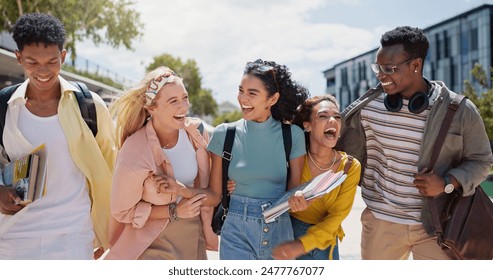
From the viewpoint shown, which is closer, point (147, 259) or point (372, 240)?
point (147, 259)

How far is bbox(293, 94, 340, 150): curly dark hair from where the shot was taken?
3.21 m

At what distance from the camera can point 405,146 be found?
3.48 meters

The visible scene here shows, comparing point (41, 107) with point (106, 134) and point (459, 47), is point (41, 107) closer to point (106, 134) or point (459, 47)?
point (106, 134)

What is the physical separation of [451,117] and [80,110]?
7.14 ft

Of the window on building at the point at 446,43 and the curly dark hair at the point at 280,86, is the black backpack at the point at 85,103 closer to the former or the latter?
the curly dark hair at the point at 280,86

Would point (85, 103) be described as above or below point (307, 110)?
above

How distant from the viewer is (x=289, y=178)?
313 cm

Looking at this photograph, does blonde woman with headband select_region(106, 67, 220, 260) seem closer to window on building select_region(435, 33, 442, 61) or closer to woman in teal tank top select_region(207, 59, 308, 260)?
woman in teal tank top select_region(207, 59, 308, 260)

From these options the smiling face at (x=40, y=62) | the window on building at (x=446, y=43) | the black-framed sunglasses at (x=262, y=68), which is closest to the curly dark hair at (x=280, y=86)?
the black-framed sunglasses at (x=262, y=68)

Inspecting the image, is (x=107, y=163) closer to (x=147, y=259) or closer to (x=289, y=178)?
(x=147, y=259)

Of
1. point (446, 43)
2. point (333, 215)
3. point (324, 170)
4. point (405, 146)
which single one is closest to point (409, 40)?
point (405, 146)

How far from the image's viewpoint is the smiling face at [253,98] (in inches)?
121

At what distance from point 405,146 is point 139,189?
1.63m

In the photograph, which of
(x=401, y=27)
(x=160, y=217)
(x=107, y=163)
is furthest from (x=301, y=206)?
(x=401, y=27)
